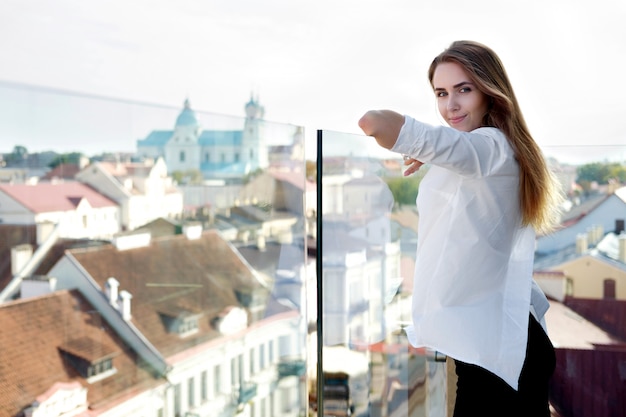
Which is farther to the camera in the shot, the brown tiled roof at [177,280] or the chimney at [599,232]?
the chimney at [599,232]

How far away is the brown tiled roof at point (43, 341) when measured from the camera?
5.26 ft

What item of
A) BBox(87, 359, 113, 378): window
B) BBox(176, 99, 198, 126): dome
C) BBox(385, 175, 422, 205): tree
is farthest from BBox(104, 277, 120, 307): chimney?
BBox(385, 175, 422, 205): tree

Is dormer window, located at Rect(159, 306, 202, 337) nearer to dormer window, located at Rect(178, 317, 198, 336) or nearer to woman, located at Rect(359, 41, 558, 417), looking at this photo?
dormer window, located at Rect(178, 317, 198, 336)

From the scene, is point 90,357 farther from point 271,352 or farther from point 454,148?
point 454,148

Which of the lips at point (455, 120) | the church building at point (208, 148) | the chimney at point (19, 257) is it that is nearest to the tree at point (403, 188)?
the church building at point (208, 148)

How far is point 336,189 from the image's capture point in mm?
2070

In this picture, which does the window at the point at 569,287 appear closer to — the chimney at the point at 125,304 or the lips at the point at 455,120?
the lips at the point at 455,120

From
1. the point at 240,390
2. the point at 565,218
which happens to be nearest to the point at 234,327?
the point at 240,390

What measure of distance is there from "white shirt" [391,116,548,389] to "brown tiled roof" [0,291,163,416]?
0.79m

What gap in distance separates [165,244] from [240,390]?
457 mm

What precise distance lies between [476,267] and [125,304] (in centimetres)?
89

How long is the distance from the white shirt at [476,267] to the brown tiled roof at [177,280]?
72cm

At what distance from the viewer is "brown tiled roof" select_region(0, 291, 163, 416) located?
160cm

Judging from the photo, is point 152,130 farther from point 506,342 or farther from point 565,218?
point 565,218
